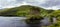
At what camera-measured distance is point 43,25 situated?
80 cm

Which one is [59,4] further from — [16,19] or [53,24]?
[16,19]

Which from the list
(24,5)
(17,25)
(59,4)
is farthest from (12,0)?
(59,4)

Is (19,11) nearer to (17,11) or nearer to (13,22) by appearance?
(17,11)

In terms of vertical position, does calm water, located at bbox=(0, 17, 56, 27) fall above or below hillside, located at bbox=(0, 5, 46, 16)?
below

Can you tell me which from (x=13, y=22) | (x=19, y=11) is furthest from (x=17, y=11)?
(x=13, y=22)

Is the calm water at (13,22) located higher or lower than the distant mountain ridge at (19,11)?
lower

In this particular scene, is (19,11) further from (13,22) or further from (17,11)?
(13,22)

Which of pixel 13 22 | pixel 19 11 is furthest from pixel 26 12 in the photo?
pixel 13 22

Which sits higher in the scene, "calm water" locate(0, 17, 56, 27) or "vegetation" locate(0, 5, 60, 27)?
"vegetation" locate(0, 5, 60, 27)

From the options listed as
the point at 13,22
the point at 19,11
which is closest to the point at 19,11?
the point at 19,11

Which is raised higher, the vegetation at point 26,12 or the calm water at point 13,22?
the vegetation at point 26,12

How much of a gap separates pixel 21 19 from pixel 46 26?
0.18 metres

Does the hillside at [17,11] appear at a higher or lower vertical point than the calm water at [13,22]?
higher

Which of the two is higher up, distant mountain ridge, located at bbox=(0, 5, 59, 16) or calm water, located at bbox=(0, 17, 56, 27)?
distant mountain ridge, located at bbox=(0, 5, 59, 16)
